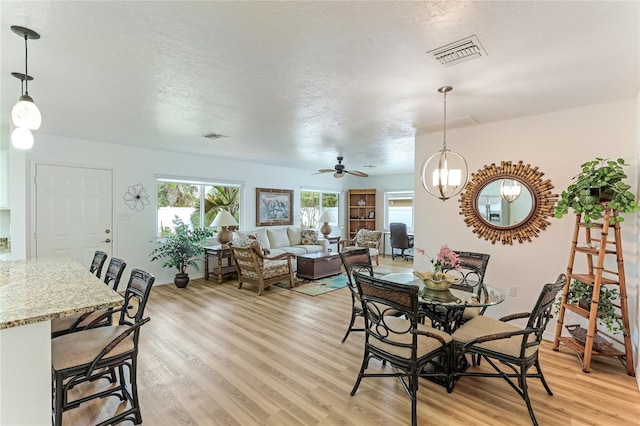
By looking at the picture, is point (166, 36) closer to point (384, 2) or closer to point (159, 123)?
point (384, 2)

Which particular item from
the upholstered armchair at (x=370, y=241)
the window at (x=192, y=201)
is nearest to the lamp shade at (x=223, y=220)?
the window at (x=192, y=201)

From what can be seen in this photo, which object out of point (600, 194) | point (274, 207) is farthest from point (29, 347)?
point (274, 207)

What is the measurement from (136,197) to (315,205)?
489 cm

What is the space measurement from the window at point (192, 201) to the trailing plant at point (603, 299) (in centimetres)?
581

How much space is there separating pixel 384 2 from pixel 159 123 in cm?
321

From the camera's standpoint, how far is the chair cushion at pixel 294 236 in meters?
7.18

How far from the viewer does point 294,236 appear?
7227mm

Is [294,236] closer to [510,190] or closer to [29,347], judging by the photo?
[510,190]

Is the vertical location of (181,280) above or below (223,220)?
below

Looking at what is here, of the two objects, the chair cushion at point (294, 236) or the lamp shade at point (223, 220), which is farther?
the chair cushion at point (294, 236)

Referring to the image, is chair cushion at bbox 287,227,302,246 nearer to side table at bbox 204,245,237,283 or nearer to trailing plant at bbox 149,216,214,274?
side table at bbox 204,245,237,283

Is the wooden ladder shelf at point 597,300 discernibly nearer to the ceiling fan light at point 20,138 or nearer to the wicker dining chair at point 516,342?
the wicker dining chair at point 516,342

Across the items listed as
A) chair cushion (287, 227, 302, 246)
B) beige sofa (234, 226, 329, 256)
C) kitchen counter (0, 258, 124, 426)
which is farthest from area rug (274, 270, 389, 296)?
kitchen counter (0, 258, 124, 426)

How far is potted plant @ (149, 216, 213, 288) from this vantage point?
17.3 feet
